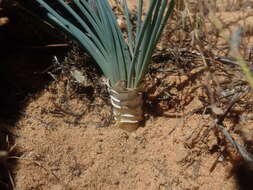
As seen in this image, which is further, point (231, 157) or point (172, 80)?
point (172, 80)

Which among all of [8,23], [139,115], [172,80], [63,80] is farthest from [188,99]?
[8,23]

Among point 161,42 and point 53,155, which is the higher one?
point 161,42

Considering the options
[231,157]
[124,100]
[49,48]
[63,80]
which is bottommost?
[231,157]

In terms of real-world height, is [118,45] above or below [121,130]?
above

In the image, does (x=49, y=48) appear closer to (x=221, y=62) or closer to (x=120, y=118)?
(x=120, y=118)
